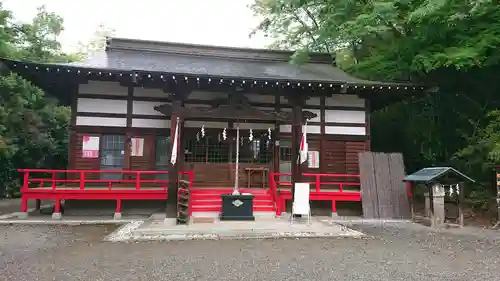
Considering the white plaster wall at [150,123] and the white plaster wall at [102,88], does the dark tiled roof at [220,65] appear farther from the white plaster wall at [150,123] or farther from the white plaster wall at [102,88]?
the white plaster wall at [150,123]

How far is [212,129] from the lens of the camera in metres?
12.2

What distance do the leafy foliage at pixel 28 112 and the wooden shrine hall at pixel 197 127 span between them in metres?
5.42

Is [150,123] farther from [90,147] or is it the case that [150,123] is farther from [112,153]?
[90,147]

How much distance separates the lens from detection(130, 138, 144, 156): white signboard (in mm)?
11523

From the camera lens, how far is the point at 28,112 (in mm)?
18422

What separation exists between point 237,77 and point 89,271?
6647 mm

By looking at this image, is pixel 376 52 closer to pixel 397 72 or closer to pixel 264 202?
pixel 397 72

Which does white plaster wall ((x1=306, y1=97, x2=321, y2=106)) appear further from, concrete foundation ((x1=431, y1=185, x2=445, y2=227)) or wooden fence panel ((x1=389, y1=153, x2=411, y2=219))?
concrete foundation ((x1=431, y1=185, x2=445, y2=227))

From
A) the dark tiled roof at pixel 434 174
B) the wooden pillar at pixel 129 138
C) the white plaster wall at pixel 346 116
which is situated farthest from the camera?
the white plaster wall at pixel 346 116

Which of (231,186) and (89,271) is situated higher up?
(231,186)

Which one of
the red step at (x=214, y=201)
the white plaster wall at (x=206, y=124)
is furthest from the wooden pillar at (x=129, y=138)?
the red step at (x=214, y=201)

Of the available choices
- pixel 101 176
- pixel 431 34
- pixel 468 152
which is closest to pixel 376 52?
pixel 431 34

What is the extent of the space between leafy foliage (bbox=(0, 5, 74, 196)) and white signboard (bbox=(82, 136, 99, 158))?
6.72 m

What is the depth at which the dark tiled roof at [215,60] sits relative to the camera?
41.1 feet
